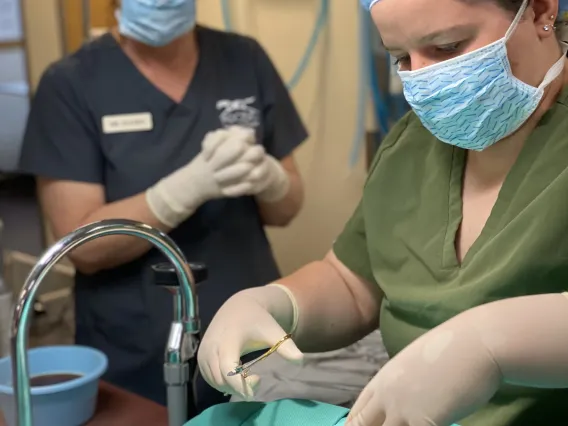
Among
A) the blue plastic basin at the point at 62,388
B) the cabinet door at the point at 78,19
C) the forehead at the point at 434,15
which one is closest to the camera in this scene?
the forehead at the point at 434,15

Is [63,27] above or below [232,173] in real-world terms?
above

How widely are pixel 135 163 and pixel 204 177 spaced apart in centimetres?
14

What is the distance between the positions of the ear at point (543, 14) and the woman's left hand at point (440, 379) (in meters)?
0.32

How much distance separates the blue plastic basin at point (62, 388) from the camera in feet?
3.01

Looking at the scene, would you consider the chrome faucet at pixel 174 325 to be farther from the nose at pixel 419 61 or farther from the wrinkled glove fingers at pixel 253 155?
the wrinkled glove fingers at pixel 253 155

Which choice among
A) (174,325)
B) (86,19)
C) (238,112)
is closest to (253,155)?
(238,112)

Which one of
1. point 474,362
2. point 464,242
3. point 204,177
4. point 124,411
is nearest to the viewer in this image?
point 474,362

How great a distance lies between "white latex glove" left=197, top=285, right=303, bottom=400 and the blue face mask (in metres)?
0.59

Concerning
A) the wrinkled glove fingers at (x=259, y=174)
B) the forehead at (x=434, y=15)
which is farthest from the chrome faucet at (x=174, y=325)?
the wrinkled glove fingers at (x=259, y=174)

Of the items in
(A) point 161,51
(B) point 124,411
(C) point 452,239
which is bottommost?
(B) point 124,411

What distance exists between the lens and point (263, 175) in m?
1.33

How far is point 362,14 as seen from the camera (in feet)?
5.82

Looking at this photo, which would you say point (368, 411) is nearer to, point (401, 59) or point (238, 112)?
point (401, 59)

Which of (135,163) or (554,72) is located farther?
(135,163)
